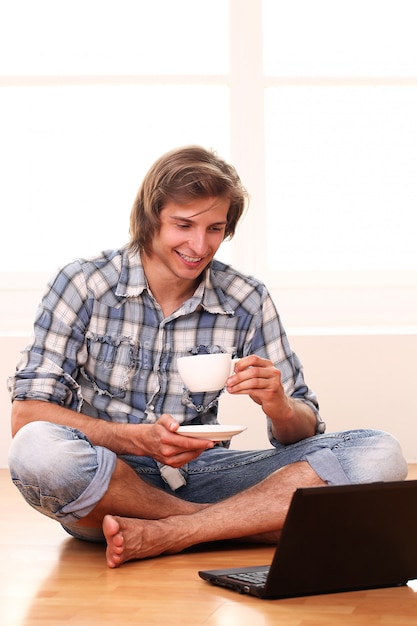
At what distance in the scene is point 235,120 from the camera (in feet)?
13.4

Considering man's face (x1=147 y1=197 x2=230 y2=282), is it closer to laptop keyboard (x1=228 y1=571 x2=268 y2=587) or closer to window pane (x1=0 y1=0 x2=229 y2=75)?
laptop keyboard (x1=228 y1=571 x2=268 y2=587)

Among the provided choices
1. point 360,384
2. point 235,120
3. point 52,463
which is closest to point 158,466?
point 52,463

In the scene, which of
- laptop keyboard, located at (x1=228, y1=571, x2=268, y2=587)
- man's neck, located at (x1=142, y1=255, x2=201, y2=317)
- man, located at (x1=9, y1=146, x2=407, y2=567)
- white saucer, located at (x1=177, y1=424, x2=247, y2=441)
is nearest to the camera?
laptop keyboard, located at (x1=228, y1=571, x2=268, y2=587)

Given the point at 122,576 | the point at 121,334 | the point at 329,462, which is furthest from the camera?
the point at 121,334

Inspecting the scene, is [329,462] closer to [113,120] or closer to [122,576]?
[122,576]

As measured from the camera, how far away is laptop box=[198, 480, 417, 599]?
163cm

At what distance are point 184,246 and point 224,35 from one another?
218 centimetres

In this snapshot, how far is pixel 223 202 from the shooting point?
2.25 metres

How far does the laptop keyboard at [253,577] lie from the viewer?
5.62 ft

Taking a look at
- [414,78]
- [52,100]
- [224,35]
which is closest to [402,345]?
[414,78]

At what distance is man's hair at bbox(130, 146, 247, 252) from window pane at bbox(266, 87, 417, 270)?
180 cm

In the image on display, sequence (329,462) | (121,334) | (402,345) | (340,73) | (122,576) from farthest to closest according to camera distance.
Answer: (340,73) → (402,345) → (121,334) → (329,462) → (122,576)

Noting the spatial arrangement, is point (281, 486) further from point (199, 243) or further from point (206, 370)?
point (199, 243)

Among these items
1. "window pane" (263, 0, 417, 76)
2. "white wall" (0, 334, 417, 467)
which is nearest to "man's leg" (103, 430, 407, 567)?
"white wall" (0, 334, 417, 467)
